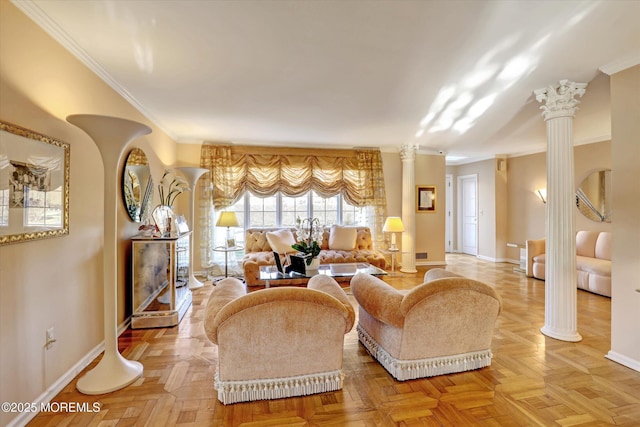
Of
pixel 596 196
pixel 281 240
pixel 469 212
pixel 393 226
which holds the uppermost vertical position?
pixel 596 196

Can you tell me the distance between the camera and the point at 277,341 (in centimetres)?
186

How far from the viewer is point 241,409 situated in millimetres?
1840

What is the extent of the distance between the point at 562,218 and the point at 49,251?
4.18 metres

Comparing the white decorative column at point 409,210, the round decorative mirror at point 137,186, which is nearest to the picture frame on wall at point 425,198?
the white decorative column at point 409,210

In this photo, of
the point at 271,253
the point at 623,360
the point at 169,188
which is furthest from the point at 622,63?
the point at 169,188

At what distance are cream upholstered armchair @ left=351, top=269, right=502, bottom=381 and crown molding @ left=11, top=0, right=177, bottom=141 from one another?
283 cm

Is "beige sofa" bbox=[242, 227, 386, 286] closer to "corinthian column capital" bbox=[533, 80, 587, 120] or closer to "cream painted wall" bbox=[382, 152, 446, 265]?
"cream painted wall" bbox=[382, 152, 446, 265]

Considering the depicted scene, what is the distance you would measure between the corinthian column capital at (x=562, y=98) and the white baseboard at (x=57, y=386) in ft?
15.3

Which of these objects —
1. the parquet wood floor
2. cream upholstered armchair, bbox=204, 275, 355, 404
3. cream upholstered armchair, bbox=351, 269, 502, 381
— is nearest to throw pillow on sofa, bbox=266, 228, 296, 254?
the parquet wood floor

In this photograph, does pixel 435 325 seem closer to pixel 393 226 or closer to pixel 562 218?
pixel 562 218

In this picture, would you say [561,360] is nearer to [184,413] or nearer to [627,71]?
[627,71]

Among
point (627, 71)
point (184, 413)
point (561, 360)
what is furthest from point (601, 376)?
point (184, 413)

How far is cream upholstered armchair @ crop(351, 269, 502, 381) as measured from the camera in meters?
2.02

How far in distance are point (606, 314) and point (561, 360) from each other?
165 centimetres
